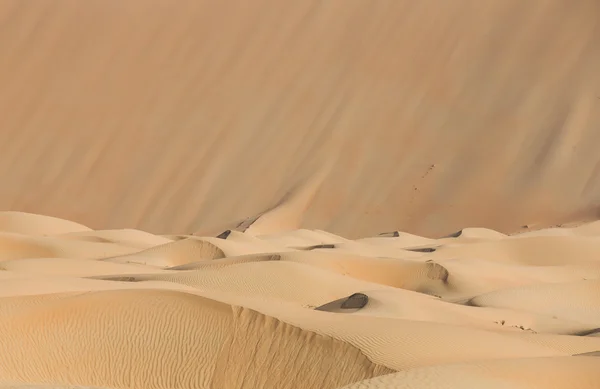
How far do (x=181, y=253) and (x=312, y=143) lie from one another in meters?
12.0

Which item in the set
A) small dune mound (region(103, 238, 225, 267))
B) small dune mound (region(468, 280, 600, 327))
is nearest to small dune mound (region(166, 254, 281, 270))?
small dune mound (region(103, 238, 225, 267))

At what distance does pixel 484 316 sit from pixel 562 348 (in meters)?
2.14

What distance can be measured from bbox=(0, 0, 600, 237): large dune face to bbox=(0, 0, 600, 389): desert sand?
0.06 meters

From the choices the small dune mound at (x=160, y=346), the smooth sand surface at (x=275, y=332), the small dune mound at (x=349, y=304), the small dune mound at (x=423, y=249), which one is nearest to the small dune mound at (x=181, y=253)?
the smooth sand surface at (x=275, y=332)

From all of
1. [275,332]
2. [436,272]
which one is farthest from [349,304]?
[436,272]

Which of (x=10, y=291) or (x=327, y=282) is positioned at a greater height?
(x=327, y=282)

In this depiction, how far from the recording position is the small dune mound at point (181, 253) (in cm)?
1326

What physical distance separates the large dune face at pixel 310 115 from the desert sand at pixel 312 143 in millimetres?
60

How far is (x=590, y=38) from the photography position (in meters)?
25.8

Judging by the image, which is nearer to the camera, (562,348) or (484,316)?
(562,348)

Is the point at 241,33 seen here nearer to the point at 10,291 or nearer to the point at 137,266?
the point at 137,266

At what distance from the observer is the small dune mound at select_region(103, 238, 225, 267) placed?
13258mm

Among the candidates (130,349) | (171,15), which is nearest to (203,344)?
(130,349)

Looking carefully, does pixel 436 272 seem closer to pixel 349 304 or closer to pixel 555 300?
pixel 555 300
